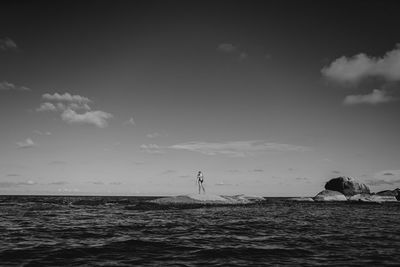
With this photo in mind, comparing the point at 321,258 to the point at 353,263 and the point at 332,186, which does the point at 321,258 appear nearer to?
the point at 353,263

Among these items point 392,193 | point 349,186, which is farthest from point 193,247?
point 392,193

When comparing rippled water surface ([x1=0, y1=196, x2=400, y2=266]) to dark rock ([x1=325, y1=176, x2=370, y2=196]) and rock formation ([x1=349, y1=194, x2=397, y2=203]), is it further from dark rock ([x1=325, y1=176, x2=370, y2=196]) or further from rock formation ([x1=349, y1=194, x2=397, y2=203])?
dark rock ([x1=325, y1=176, x2=370, y2=196])

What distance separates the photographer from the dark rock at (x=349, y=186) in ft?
325

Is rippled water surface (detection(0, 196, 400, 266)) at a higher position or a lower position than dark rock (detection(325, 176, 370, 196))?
lower

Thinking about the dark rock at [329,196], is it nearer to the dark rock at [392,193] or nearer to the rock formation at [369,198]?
the rock formation at [369,198]

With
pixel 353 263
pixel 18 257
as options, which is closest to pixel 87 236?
pixel 18 257

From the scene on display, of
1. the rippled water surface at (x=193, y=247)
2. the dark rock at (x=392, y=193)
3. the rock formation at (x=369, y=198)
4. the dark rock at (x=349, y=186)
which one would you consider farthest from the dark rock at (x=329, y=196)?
the rippled water surface at (x=193, y=247)

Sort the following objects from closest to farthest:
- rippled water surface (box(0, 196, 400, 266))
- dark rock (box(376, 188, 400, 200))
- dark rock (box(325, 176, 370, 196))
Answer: rippled water surface (box(0, 196, 400, 266))
dark rock (box(376, 188, 400, 200))
dark rock (box(325, 176, 370, 196))

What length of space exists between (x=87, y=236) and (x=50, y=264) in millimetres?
6439

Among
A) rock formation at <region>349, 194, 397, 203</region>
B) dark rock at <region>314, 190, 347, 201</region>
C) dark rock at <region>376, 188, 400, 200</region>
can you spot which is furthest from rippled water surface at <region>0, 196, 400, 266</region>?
dark rock at <region>376, 188, 400, 200</region>

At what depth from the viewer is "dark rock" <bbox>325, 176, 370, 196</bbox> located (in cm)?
9900

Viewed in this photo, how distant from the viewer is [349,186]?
9956cm

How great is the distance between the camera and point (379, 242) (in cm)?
1686

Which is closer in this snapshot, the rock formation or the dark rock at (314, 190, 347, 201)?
the rock formation
